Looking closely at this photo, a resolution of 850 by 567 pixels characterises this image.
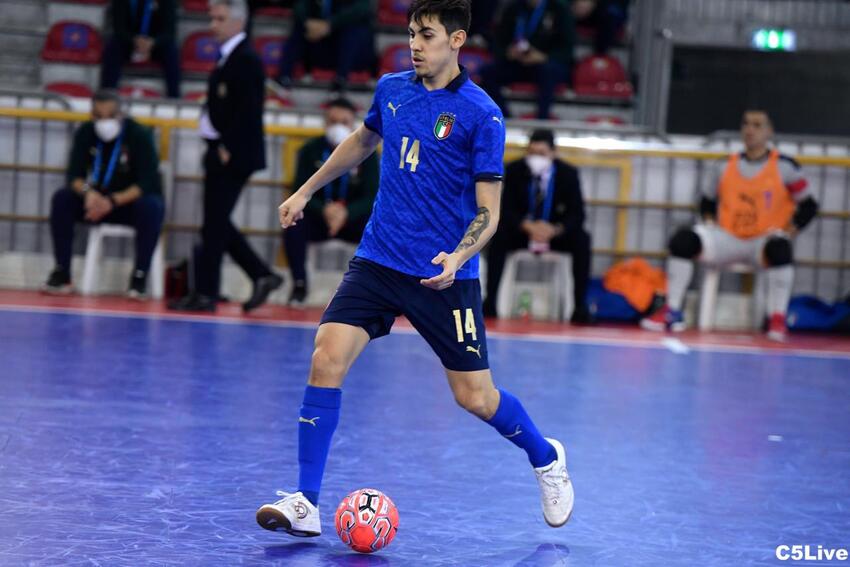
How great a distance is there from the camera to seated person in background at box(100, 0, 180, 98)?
43.2ft

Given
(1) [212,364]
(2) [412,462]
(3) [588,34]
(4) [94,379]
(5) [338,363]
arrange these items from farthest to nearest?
(3) [588,34] < (1) [212,364] < (4) [94,379] < (2) [412,462] < (5) [338,363]

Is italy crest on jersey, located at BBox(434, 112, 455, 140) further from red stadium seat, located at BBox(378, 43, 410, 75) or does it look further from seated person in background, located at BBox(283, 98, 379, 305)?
red stadium seat, located at BBox(378, 43, 410, 75)

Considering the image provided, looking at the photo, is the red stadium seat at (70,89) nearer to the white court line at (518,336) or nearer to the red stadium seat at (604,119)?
the white court line at (518,336)

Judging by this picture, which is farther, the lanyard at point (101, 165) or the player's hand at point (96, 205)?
the lanyard at point (101, 165)

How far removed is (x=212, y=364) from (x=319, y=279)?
13.7 ft

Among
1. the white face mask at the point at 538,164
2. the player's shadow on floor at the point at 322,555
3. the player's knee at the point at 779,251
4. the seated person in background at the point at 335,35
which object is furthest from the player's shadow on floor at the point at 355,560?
the seated person in background at the point at 335,35

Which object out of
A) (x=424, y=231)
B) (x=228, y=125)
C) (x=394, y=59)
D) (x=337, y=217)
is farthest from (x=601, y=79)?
(x=424, y=231)

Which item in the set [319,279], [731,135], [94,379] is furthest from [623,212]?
[94,379]

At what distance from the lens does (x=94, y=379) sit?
7223 mm

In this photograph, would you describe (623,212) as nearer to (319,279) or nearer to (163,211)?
(319,279)

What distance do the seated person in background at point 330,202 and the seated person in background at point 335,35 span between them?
75.3 inches

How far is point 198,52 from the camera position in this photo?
46.5 ft

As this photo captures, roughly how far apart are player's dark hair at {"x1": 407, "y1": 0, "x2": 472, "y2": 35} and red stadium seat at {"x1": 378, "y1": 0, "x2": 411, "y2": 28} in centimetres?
1017

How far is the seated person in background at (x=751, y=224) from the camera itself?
11.5 metres
